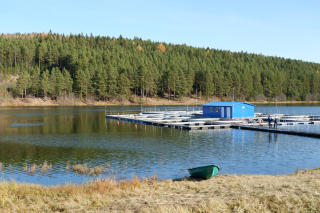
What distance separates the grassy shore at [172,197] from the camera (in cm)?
1073

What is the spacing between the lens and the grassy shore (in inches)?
422

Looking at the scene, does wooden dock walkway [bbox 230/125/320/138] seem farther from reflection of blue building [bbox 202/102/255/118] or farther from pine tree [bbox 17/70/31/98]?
pine tree [bbox 17/70/31/98]

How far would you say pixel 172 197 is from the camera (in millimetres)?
12523

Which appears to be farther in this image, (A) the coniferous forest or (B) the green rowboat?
(A) the coniferous forest

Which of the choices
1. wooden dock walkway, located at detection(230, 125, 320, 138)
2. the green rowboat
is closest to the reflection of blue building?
wooden dock walkway, located at detection(230, 125, 320, 138)

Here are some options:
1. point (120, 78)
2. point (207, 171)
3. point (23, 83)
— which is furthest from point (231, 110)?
point (23, 83)

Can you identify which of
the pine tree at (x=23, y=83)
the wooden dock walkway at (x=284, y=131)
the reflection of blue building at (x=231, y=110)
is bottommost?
the wooden dock walkway at (x=284, y=131)

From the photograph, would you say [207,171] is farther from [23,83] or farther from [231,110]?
[23,83]

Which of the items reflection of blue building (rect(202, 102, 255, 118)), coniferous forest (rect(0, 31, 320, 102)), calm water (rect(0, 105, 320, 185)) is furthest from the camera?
coniferous forest (rect(0, 31, 320, 102))

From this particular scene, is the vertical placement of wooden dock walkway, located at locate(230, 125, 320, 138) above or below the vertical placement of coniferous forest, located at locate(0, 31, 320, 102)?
below

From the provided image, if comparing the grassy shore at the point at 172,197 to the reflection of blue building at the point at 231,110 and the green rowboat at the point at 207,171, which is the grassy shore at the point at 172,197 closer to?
the green rowboat at the point at 207,171

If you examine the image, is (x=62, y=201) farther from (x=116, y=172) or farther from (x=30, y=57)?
(x=30, y=57)

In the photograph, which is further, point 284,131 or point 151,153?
point 284,131

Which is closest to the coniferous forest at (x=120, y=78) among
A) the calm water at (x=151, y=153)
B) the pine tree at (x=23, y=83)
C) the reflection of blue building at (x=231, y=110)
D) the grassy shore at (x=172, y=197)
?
the pine tree at (x=23, y=83)
